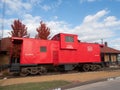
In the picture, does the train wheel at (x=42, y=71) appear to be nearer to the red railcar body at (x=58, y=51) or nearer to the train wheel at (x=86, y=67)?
the red railcar body at (x=58, y=51)

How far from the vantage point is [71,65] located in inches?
891

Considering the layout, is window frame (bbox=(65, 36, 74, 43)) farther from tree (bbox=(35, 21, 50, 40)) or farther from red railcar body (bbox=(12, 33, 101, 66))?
tree (bbox=(35, 21, 50, 40))

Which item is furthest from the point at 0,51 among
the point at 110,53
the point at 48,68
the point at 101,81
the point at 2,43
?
the point at 110,53

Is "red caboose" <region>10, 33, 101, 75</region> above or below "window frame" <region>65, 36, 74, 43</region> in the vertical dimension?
below

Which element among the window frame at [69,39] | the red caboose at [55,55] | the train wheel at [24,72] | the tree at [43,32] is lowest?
the train wheel at [24,72]

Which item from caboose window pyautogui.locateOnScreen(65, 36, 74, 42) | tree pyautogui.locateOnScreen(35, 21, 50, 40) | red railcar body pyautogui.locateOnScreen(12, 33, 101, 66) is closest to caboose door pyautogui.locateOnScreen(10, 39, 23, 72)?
red railcar body pyautogui.locateOnScreen(12, 33, 101, 66)

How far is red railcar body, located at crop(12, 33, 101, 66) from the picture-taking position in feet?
64.9

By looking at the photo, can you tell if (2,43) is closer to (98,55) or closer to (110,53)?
(98,55)

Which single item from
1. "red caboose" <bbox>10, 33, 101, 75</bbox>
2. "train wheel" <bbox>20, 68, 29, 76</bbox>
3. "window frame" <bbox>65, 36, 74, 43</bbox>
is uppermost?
"window frame" <bbox>65, 36, 74, 43</bbox>

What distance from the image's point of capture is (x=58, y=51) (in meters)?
21.8

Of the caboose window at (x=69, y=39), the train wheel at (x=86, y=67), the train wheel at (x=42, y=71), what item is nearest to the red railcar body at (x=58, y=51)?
the caboose window at (x=69, y=39)

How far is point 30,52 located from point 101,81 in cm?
771

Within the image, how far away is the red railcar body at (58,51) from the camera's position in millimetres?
19781

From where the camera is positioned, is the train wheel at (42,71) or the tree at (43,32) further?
the tree at (43,32)
